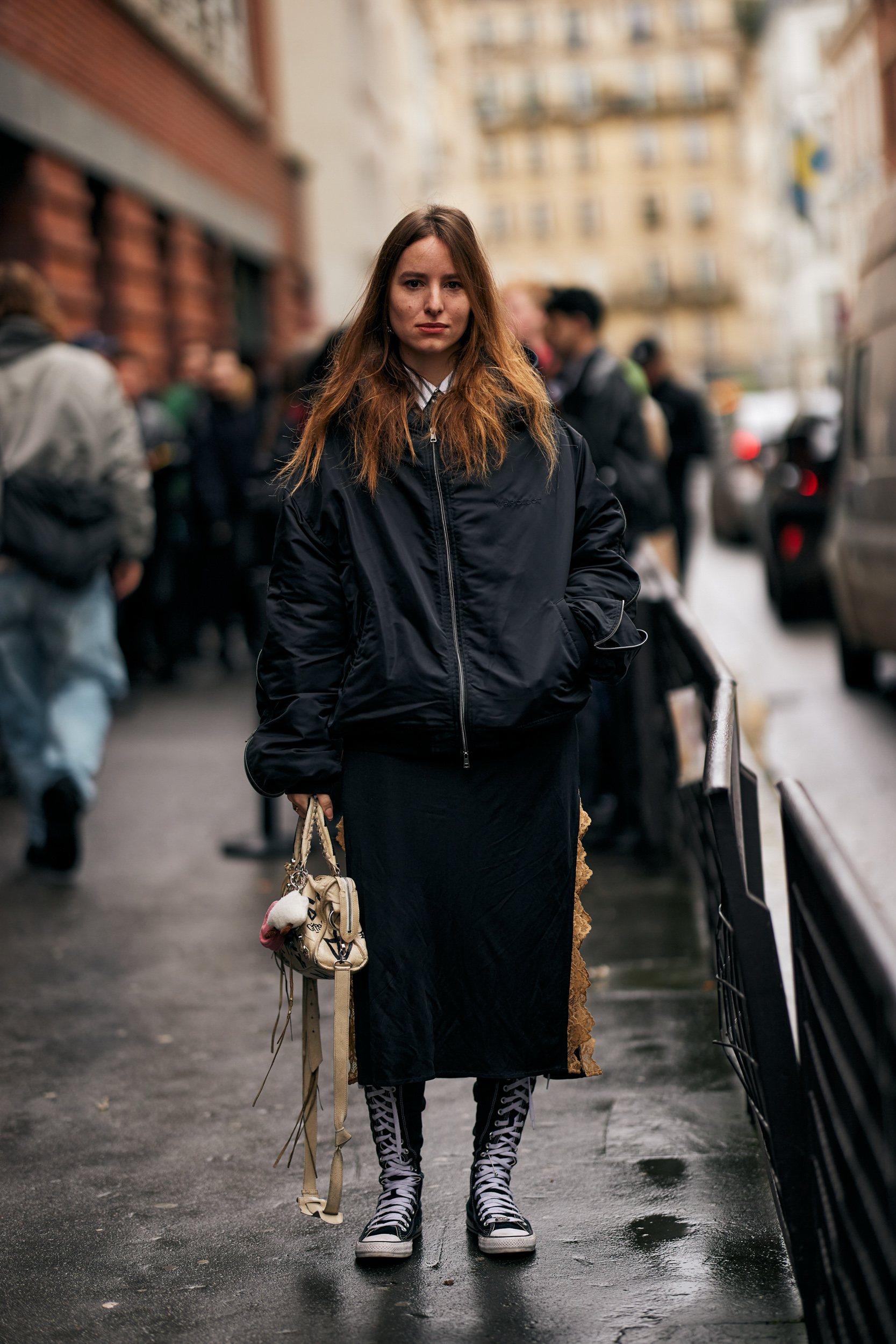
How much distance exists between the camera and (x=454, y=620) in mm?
3291

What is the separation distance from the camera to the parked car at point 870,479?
895 cm

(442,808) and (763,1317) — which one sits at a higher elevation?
(442,808)

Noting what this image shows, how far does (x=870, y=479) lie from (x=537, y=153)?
94.3 meters

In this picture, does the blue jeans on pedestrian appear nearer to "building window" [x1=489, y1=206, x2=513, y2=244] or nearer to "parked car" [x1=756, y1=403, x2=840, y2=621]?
"parked car" [x1=756, y1=403, x2=840, y2=621]

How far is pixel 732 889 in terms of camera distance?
10.3 feet

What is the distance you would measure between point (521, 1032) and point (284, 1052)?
148cm

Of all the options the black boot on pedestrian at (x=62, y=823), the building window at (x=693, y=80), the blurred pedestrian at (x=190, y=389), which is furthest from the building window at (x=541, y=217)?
the black boot on pedestrian at (x=62, y=823)

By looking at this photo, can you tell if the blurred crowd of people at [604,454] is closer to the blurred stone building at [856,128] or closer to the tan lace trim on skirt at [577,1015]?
the tan lace trim on skirt at [577,1015]

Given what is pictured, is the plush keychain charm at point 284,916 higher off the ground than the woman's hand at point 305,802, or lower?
lower

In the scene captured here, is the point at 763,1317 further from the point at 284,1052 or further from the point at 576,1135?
the point at 284,1052

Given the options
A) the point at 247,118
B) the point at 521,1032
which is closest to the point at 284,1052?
the point at 521,1032

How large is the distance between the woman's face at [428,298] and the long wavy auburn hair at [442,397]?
16mm

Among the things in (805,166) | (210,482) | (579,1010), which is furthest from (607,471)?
(805,166)

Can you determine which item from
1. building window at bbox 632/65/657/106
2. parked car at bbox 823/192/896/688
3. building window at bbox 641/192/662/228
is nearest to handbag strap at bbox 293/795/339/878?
parked car at bbox 823/192/896/688
